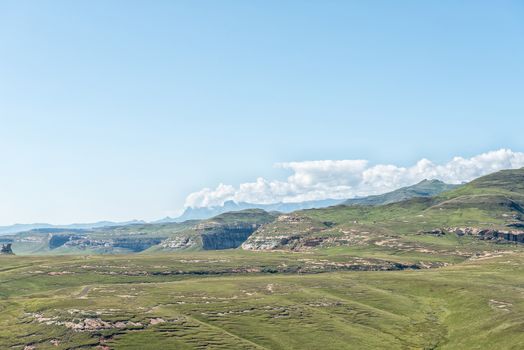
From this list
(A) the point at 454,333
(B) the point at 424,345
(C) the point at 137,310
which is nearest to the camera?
(B) the point at 424,345

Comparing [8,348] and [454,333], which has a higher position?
[8,348]

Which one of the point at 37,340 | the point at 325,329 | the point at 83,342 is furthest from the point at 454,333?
the point at 37,340

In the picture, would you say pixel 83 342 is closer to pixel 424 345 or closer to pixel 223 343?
pixel 223 343

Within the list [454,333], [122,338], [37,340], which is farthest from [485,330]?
[37,340]

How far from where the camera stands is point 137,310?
195 m

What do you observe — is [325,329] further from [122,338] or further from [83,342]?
[83,342]

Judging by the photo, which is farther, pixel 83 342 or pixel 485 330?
pixel 485 330

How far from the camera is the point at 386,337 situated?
592ft

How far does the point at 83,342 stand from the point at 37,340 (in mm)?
16296

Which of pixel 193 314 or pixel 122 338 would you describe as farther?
pixel 193 314

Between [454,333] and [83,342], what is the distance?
132 m

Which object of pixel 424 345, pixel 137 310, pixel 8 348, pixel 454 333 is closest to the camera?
pixel 8 348

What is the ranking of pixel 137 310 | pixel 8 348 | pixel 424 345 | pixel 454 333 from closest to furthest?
pixel 8 348, pixel 424 345, pixel 454 333, pixel 137 310

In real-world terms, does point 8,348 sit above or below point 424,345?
above
